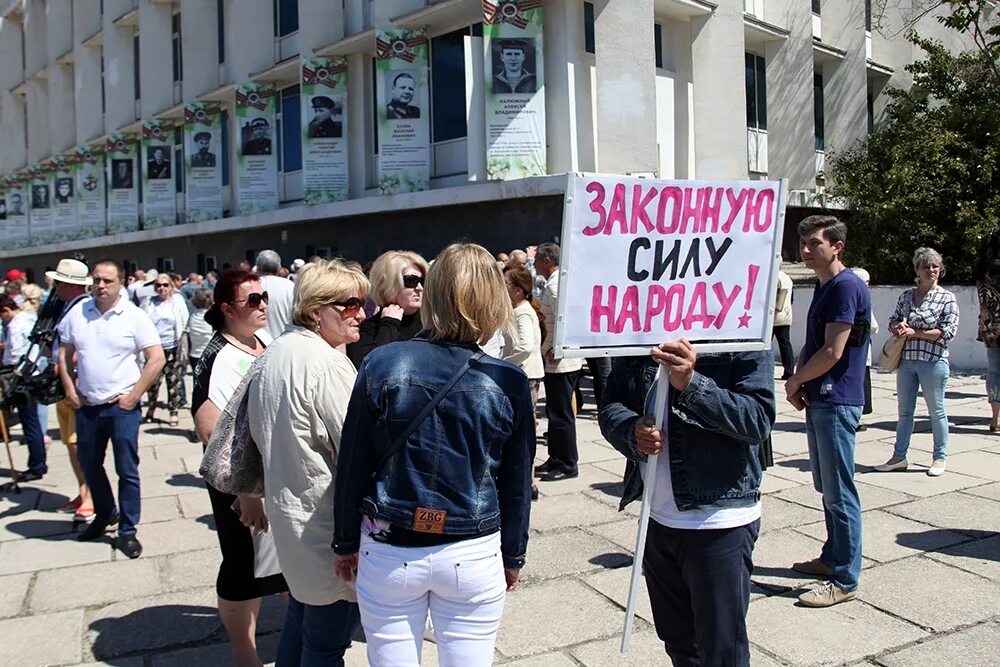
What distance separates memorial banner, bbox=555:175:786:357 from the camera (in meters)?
2.60

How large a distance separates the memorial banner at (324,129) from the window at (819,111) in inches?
498

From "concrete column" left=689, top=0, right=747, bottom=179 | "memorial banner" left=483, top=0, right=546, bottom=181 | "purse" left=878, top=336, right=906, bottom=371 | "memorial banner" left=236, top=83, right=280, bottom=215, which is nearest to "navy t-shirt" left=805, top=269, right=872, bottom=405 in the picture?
"purse" left=878, top=336, right=906, bottom=371

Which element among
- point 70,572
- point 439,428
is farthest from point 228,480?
point 70,572

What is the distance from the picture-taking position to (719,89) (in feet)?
61.7

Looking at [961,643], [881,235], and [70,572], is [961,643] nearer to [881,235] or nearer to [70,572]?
[70,572]

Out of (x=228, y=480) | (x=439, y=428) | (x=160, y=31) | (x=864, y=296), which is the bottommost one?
(x=228, y=480)

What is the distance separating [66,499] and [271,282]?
109 inches

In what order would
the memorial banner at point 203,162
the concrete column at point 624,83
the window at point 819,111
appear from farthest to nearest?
the memorial banner at point 203,162, the window at point 819,111, the concrete column at point 624,83

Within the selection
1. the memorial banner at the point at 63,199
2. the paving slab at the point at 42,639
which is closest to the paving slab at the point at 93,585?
the paving slab at the point at 42,639

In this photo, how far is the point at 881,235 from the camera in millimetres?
14578

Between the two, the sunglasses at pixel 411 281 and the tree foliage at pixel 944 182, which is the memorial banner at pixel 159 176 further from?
the sunglasses at pixel 411 281

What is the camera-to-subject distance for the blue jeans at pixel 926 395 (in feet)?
22.5

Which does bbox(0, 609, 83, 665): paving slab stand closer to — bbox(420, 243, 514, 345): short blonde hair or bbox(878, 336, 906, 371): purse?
bbox(420, 243, 514, 345): short blonde hair

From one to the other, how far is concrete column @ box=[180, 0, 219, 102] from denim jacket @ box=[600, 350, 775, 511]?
26775mm
